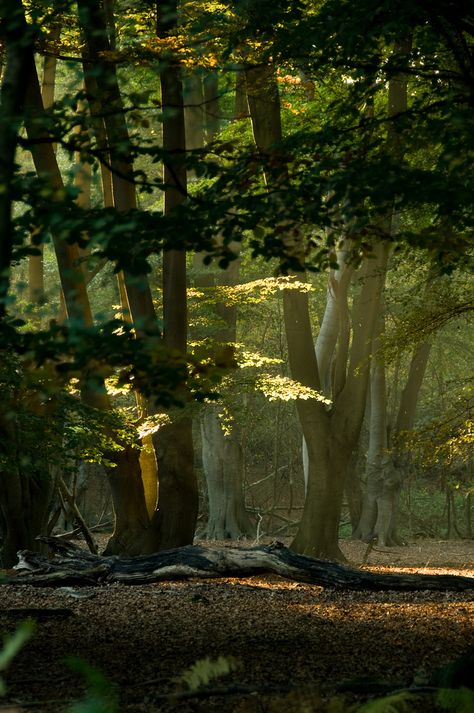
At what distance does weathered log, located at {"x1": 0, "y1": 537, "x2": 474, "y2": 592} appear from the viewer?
10422 millimetres

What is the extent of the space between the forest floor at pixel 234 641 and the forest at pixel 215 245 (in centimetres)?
50

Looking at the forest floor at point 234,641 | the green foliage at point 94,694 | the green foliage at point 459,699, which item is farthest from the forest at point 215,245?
the green foliage at point 94,694

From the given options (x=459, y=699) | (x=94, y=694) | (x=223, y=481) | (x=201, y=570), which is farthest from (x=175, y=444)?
(x=94, y=694)

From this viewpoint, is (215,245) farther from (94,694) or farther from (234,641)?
(234,641)

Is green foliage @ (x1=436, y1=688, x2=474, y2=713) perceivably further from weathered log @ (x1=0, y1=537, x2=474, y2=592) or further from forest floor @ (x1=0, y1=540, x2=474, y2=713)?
weathered log @ (x1=0, y1=537, x2=474, y2=592)

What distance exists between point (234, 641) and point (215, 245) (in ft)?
11.5

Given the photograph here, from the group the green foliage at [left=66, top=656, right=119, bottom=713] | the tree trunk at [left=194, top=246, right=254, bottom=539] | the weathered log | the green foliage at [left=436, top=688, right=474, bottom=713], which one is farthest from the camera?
the tree trunk at [left=194, top=246, right=254, bottom=539]

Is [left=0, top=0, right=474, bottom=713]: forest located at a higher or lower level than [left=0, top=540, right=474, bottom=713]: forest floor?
higher

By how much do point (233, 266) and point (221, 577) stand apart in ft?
26.5

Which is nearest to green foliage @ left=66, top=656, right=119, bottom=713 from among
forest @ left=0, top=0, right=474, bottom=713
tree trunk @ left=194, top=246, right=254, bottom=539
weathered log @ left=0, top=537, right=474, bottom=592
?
forest @ left=0, top=0, right=474, bottom=713

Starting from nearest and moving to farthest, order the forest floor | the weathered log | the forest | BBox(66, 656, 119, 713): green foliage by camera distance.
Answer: BBox(66, 656, 119, 713): green foliage
the forest
the forest floor
the weathered log

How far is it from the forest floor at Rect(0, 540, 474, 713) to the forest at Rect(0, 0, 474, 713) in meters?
0.50

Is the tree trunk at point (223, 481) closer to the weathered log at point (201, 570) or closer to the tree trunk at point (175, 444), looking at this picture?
the tree trunk at point (175, 444)

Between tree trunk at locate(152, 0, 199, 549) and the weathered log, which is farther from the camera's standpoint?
tree trunk at locate(152, 0, 199, 549)
